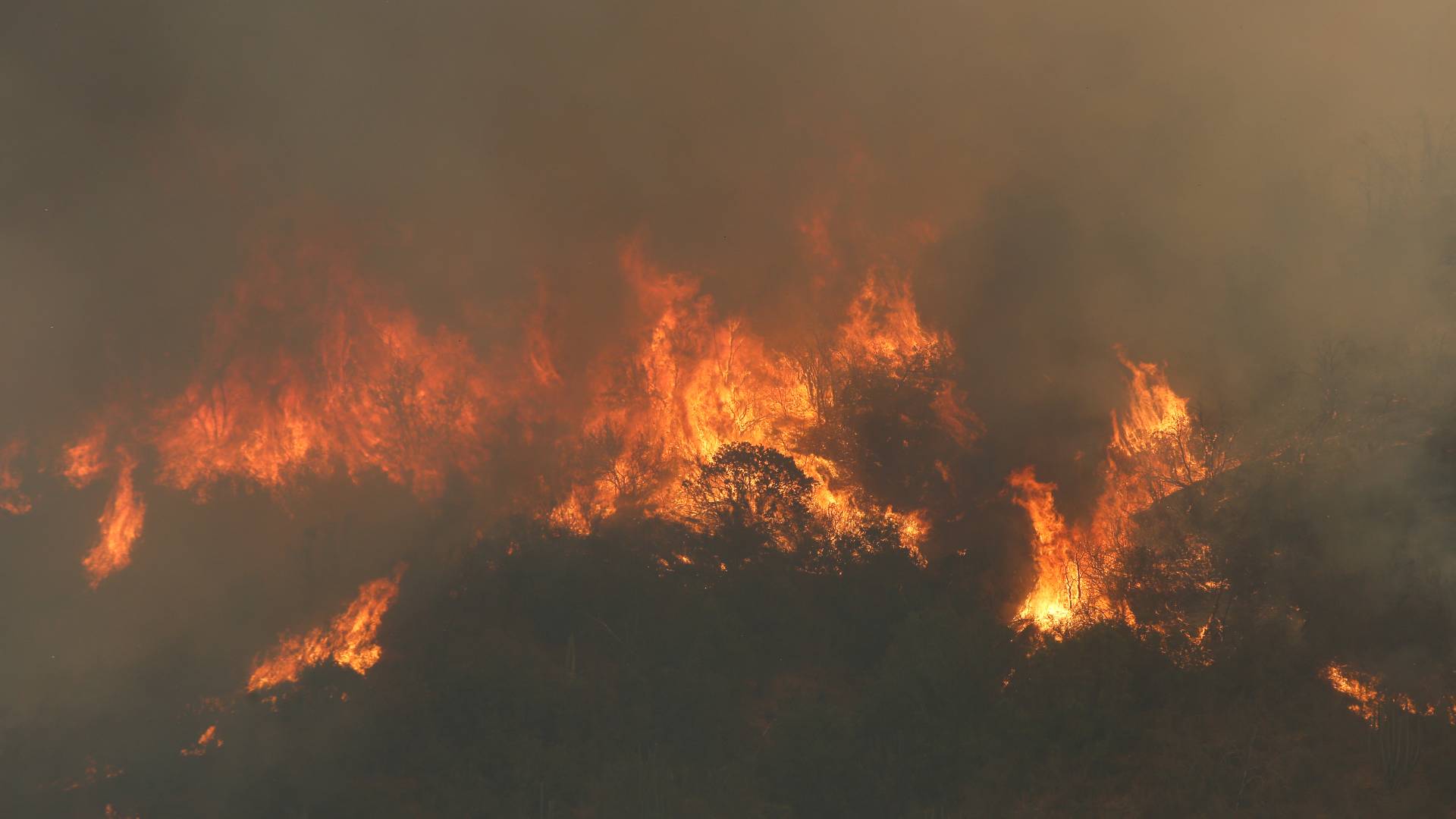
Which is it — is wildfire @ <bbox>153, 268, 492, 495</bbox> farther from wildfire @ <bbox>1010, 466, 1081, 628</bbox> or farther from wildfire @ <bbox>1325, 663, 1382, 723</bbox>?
wildfire @ <bbox>1325, 663, 1382, 723</bbox>

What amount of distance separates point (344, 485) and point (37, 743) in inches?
266

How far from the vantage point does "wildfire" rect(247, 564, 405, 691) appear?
18.9 metres

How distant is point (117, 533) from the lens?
19531mm

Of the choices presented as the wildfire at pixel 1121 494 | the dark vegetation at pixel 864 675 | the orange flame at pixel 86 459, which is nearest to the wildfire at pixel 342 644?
the dark vegetation at pixel 864 675

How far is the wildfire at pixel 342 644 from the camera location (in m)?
18.9

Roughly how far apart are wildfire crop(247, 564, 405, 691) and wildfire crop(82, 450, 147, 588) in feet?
11.0

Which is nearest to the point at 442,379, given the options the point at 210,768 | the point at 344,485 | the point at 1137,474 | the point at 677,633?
the point at 344,485

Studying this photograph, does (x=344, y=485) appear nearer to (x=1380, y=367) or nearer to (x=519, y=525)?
(x=519, y=525)

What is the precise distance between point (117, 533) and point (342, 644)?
470cm

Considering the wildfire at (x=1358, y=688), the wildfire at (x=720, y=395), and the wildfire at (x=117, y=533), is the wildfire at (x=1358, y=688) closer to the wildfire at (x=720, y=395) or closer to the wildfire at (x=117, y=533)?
the wildfire at (x=720, y=395)

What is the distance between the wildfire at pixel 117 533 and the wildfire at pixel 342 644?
3.34 m

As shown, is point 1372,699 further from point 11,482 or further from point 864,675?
point 11,482

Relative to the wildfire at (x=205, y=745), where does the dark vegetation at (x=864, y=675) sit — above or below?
above

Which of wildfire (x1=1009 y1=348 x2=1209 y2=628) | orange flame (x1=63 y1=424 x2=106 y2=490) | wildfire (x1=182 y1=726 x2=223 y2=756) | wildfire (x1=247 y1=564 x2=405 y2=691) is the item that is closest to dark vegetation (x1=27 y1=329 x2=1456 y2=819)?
wildfire (x1=182 y1=726 x2=223 y2=756)
